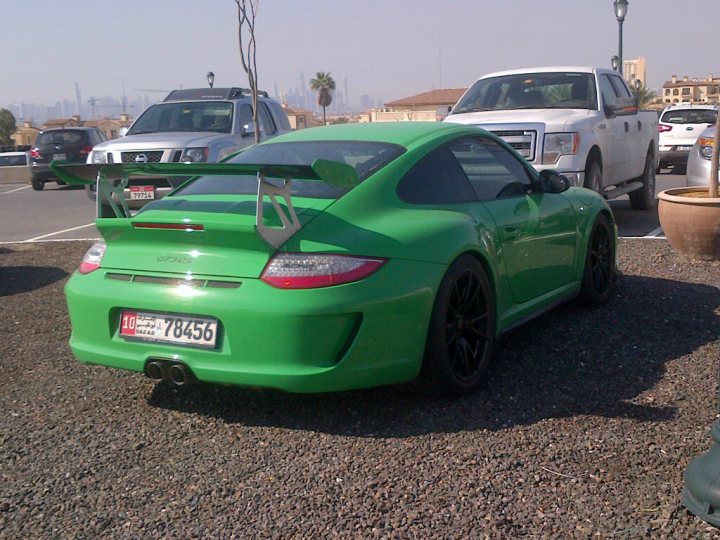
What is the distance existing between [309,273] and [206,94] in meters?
10.2

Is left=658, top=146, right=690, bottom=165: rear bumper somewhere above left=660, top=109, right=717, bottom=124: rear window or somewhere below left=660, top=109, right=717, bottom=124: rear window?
below

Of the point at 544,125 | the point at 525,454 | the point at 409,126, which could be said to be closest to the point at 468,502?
the point at 525,454

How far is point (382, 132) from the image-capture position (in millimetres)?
5262

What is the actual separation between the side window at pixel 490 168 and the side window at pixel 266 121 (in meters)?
8.14

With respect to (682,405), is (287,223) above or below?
above

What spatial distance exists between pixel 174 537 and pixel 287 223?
4.95ft

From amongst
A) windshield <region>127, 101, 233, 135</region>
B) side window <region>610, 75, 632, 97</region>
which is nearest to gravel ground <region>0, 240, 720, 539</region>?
side window <region>610, 75, 632, 97</region>

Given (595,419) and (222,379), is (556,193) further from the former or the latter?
(222,379)

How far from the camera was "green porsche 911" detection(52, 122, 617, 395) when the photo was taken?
4027 mm

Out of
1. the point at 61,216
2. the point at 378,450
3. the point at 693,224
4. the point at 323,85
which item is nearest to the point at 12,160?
the point at 61,216

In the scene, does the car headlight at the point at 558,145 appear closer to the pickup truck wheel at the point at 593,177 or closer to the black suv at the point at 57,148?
the pickup truck wheel at the point at 593,177

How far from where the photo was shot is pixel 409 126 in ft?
17.9

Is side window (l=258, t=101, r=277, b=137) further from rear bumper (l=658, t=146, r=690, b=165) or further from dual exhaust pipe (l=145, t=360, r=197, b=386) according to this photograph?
rear bumper (l=658, t=146, r=690, b=165)

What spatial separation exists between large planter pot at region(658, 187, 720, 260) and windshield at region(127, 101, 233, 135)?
261 inches
